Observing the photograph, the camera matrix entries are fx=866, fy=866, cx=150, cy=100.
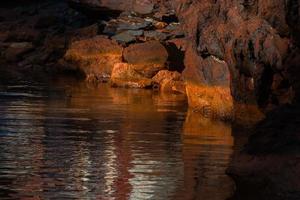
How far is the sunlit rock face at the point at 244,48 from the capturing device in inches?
628

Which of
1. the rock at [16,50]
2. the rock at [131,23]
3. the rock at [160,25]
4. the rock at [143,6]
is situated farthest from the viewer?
the rock at [143,6]

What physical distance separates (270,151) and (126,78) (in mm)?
21527

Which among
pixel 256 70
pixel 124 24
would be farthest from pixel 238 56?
pixel 124 24

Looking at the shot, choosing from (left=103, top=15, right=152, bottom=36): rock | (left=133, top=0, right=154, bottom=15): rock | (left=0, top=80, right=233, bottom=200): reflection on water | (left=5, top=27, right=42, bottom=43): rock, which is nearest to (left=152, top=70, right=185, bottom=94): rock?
(left=0, top=80, right=233, bottom=200): reflection on water

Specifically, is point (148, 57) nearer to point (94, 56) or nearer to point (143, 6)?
point (94, 56)

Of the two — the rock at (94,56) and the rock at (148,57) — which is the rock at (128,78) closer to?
the rock at (148,57)

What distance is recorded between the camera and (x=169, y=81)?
31.0 metres

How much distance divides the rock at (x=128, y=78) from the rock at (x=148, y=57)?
0.72 ft

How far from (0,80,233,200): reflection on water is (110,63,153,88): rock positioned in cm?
663

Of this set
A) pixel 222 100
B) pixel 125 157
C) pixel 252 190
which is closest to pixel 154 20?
pixel 222 100

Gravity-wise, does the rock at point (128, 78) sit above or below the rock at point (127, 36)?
below

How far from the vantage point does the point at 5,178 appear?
1167 centimetres

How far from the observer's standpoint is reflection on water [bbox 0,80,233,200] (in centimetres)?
1122

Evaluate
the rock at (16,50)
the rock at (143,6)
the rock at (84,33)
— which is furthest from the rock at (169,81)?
the rock at (16,50)
